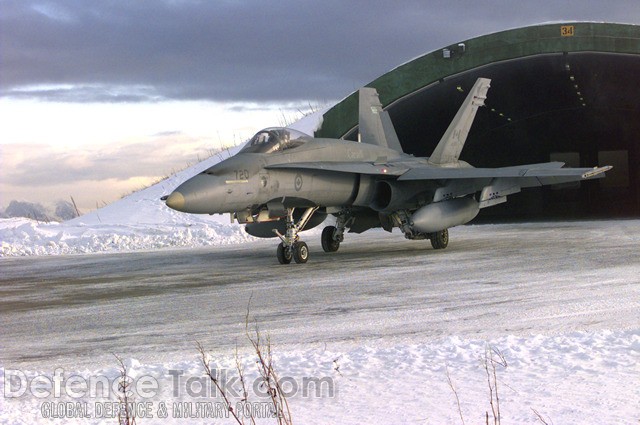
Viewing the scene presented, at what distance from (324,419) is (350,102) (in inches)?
900

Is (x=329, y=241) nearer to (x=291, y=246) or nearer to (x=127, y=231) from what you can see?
(x=291, y=246)

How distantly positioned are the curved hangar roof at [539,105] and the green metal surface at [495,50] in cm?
3

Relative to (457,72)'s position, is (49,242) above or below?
below

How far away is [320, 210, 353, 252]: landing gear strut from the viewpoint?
706 inches

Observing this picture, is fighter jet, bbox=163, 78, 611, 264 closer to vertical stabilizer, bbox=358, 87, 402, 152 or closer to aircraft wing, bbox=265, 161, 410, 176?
aircraft wing, bbox=265, 161, 410, 176

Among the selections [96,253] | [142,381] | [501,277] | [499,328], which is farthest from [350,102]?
[142,381]

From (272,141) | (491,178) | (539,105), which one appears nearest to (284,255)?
(272,141)

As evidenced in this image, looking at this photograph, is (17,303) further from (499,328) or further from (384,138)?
(384,138)

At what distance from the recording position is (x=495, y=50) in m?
25.0

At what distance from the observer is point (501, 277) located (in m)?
11.9

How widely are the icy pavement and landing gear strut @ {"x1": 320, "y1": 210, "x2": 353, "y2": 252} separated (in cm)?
183

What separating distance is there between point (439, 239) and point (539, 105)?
16.4 metres

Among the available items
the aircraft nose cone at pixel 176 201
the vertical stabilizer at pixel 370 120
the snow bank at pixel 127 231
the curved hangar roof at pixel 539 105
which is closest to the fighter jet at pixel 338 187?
the aircraft nose cone at pixel 176 201

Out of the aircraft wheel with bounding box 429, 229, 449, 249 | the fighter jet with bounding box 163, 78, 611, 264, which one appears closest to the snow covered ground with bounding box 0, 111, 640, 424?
the aircraft wheel with bounding box 429, 229, 449, 249
